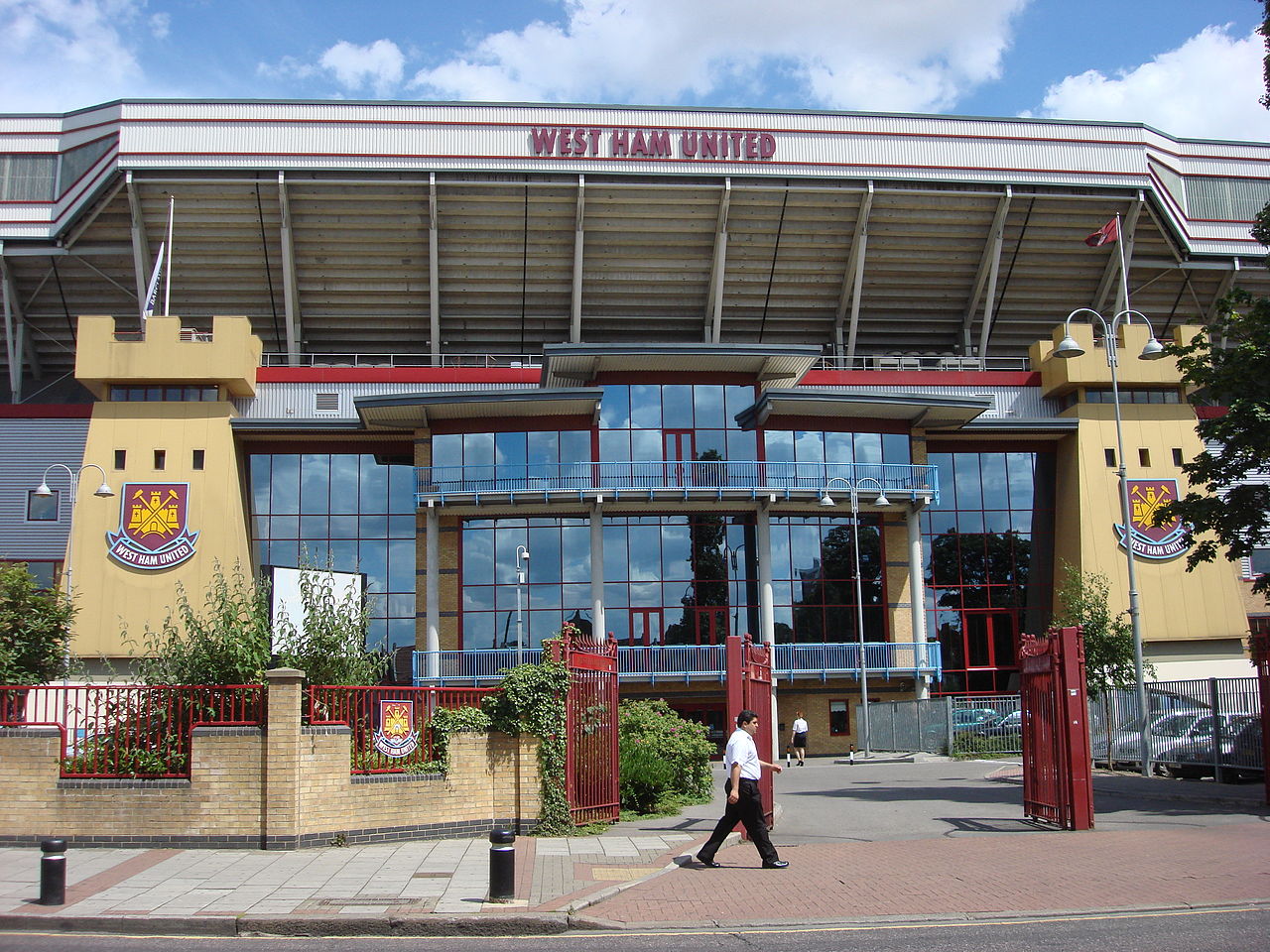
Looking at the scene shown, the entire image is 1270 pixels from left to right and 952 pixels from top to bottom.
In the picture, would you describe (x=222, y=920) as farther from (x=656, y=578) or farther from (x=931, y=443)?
(x=931, y=443)

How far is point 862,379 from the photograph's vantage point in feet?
133

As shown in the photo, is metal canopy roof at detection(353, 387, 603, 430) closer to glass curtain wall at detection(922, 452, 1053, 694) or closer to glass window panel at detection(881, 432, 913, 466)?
glass window panel at detection(881, 432, 913, 466)

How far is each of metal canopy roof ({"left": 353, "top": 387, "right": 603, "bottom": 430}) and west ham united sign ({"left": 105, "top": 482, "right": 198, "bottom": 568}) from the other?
636 cm

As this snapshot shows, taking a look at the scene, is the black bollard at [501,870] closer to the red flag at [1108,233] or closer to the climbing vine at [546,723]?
the climbing vine at [546,723]

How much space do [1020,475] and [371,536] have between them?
23.1 metres

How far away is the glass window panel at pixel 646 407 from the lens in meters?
37.5

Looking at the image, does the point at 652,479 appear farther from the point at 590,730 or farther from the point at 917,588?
the point at 590,730

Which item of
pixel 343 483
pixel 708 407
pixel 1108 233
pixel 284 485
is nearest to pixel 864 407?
pixel 708 407

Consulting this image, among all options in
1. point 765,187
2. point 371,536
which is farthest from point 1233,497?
point 371,536

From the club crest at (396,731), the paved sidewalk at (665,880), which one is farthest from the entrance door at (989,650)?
the club crest at (396,731)

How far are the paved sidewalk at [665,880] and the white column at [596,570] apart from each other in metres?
19.3

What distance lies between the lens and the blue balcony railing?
119ft

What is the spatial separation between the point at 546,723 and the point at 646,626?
21.9 meters

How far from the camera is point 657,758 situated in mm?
19141
